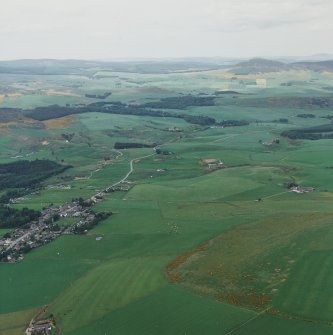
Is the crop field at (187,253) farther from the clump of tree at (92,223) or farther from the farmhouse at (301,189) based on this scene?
the clump of tree at (92,223)

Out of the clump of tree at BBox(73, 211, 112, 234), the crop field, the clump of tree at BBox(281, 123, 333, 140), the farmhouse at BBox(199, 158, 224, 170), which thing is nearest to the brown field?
the crop field

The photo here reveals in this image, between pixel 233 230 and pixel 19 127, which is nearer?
pixel 233 230

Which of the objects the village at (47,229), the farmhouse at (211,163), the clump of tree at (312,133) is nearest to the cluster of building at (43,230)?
the village at (47,229)

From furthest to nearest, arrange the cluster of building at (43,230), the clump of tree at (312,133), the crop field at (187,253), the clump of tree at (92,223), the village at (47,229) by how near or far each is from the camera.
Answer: the clump of tree at (312,133) → the clump of tree at (92,223) → the village at (47,229) → the cluster of building at (43,230) → the crop field at (187,253)

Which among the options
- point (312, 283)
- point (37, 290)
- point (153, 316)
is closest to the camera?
point (153, 316)

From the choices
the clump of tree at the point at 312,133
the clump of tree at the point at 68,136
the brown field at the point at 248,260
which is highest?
the clump of tree at the point at 312,133

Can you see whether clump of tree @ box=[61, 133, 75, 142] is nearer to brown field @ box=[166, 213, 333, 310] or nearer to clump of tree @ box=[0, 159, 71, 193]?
clump of tree @ box=[0, 159, 71, 193]

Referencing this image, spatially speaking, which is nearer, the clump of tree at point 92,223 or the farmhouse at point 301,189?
the clump of tree at point 92,223

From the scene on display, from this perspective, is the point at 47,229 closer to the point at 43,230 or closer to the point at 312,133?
the point at 43,230

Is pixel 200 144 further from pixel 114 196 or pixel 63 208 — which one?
pixel 63 208

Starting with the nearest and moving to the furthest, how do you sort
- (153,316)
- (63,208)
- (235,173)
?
(153,316), (63,208), (235,173)

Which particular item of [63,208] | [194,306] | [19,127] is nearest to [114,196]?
[63,208]
